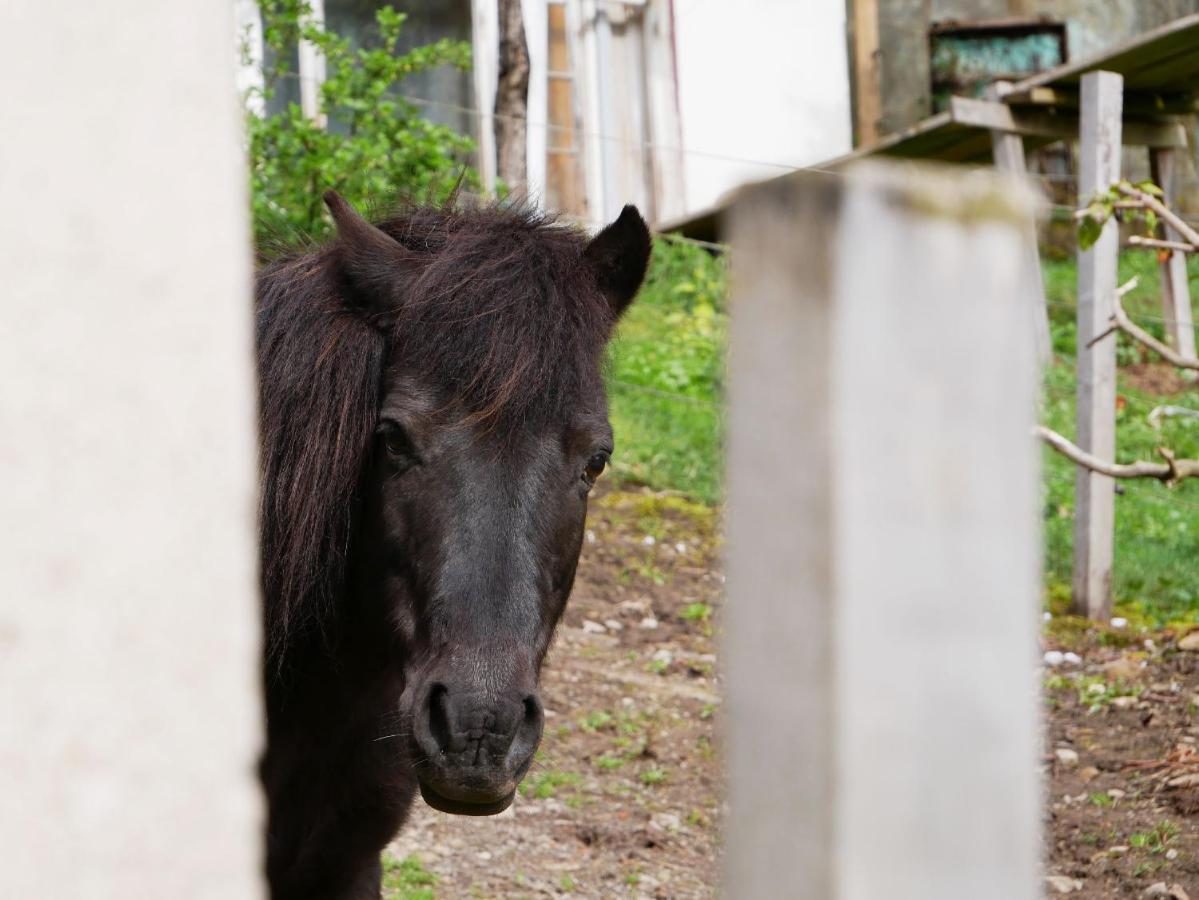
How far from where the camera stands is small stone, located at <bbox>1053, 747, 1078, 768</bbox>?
5367 millimetres

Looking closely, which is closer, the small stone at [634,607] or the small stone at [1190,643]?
the small stone at [1190,643]

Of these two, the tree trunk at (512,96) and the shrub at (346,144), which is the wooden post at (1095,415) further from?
the tree trunk at (512,96)

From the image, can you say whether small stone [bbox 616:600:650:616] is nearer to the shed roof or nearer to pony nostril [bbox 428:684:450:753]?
the shed roof

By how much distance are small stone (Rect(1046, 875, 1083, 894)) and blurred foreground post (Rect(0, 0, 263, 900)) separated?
4083 mm

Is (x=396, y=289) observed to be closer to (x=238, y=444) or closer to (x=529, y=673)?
(x=529, y=673)

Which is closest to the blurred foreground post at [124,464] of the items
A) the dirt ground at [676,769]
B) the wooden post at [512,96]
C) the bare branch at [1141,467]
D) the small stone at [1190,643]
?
the dirt ground at [676,769]

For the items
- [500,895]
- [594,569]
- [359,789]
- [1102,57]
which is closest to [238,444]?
[359,789]

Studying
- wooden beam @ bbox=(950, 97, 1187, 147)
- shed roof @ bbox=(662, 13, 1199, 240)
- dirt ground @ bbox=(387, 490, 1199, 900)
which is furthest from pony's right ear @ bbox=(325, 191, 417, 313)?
wooden beam @ bbox=(950, 97, 1187, 147)

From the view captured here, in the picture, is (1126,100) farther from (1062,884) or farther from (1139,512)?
(1062,884)

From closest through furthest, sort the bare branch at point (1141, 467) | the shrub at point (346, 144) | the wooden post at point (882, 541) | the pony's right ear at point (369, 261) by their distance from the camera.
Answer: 1. the wooden post at point (882, 541)
2. the pony's right ear at point (369, 261)
3. the bare branch at point (1141, 467)
4. the shrub at point (346, 144)

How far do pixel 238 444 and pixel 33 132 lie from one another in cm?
21

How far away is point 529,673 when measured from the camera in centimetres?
279

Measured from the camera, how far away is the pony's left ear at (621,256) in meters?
3.55

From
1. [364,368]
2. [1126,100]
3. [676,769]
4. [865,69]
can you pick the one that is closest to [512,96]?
[1126,100]
